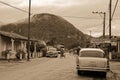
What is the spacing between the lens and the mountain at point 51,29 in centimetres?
16441

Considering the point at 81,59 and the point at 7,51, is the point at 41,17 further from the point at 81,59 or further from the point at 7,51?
the point at 81,59

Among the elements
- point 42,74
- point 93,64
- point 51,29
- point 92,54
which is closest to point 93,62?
point 93,64

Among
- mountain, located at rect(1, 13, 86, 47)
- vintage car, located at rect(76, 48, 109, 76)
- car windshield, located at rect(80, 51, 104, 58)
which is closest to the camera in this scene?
vintage car, located at rect(76, 48, 109, 76)

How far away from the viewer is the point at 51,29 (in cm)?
17675

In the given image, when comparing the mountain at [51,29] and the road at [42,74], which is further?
the mountain at [51,29]

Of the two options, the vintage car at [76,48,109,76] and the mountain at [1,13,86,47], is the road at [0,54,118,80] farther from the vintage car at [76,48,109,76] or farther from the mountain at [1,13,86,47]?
the mountain at [1,13,86,47]

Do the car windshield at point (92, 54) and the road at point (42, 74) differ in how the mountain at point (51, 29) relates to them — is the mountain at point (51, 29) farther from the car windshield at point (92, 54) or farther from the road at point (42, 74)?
the car windshield at point (92, 54)

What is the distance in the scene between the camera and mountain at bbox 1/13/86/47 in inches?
6473

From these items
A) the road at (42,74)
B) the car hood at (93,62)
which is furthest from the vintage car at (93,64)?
the road at (42,74)

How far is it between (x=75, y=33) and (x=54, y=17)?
1567cm

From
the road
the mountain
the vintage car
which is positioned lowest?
the road

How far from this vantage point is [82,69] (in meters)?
23.3

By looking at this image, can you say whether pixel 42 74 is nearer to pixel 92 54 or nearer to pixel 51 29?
pixel 92 54

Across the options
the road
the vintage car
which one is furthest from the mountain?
the vintage car
